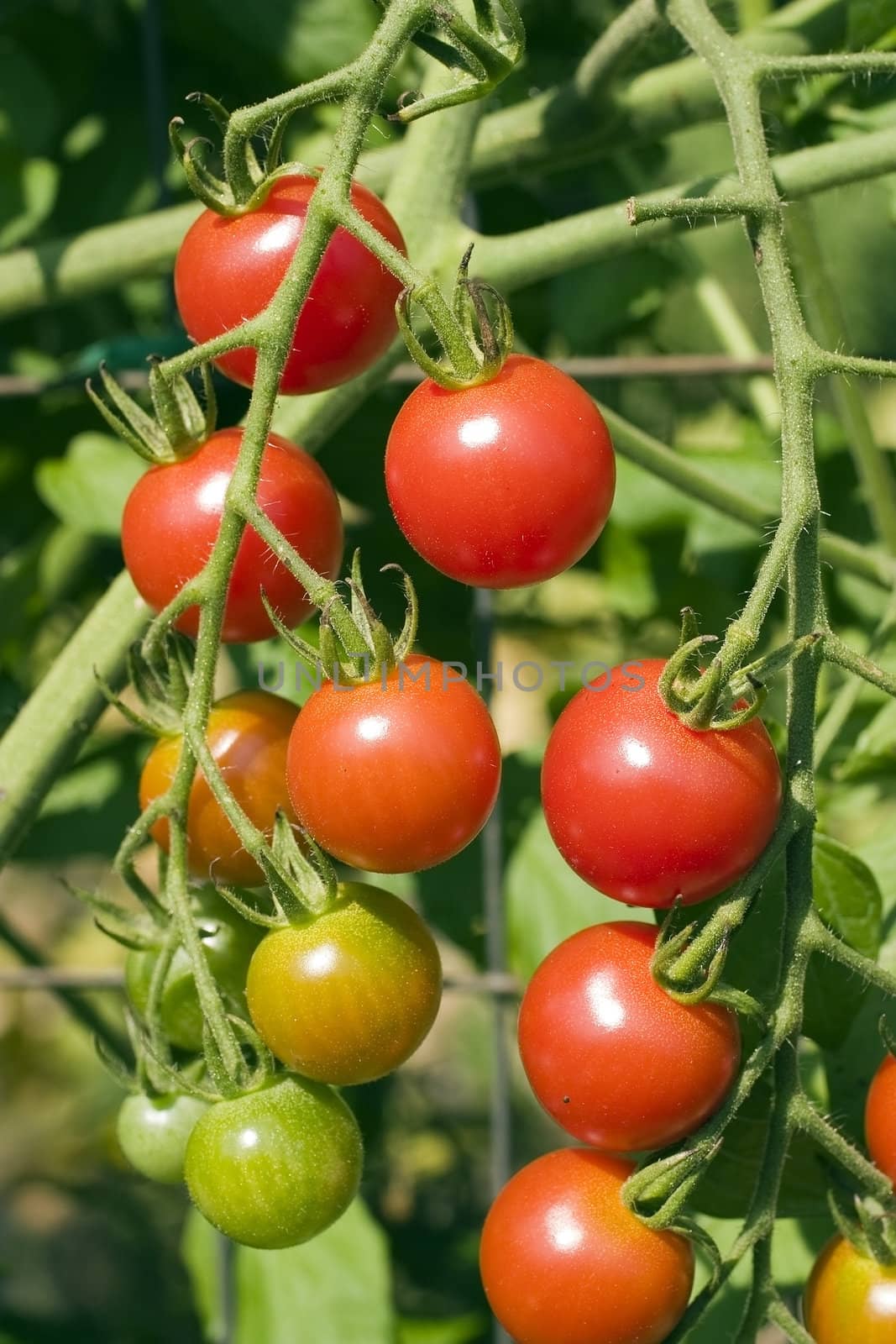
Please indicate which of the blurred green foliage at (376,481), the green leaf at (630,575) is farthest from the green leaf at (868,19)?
the green leaf at (630,575)

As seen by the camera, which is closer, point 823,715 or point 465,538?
point 465,538

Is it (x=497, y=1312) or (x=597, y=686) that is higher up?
(x=597, y=686)

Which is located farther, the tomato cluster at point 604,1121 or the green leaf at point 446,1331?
the green leaf at point 446,1331

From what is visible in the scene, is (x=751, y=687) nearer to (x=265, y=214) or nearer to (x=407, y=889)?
(x=265, y=214)

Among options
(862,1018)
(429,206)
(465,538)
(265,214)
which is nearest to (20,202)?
(429,206)

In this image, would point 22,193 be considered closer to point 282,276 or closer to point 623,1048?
point 282,276

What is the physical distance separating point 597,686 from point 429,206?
0.30 meters

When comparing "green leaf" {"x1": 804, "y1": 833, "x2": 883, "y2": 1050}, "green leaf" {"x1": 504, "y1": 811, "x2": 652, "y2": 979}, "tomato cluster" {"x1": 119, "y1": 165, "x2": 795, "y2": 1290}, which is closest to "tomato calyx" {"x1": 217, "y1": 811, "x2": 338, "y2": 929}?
"tomato cluster" {"x1": 119, "y1": 165, "x2": 795, "y2": 1290}

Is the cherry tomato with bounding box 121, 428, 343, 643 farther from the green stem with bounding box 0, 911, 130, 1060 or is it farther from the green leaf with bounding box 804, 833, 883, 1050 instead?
the green stem with bounding box 0, 911, 130, 1060

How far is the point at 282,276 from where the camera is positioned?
556 mm

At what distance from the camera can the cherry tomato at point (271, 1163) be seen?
1.73 ft

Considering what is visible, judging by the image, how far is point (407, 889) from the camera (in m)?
0.99

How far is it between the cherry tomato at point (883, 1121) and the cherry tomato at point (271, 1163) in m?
0.19

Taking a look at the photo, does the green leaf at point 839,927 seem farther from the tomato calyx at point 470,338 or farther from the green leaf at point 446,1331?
the green leaf at point 446,1331
